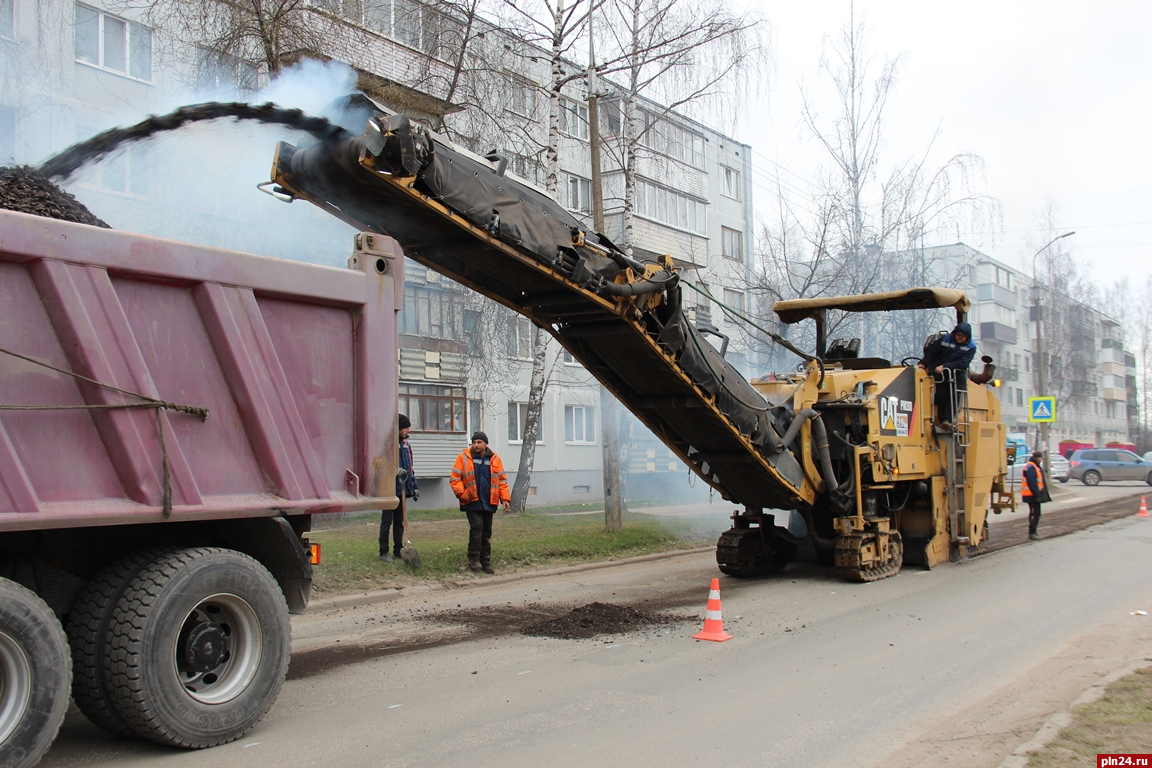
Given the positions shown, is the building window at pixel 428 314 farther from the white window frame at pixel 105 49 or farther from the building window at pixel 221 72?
the building window at pixel 221 72

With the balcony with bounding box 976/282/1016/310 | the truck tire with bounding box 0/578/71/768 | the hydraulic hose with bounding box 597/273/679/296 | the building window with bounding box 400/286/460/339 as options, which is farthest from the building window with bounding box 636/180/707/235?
the balcony with bounding box 976/282/1016/310

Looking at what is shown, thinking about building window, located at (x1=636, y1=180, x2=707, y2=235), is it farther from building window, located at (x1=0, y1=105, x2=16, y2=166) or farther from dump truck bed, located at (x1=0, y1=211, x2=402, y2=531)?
dump truck bed, located at (x1=0, y1=211, x2=402, y2=531)

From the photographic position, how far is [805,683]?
6.35m

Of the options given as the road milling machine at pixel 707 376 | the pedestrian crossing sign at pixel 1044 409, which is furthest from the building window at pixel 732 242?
the road milling machine at pixel 707 376

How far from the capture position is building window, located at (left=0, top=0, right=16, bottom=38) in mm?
11055

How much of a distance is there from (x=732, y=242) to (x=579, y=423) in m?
12.2

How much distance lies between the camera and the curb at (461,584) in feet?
31.2

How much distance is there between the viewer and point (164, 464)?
15.5 feet

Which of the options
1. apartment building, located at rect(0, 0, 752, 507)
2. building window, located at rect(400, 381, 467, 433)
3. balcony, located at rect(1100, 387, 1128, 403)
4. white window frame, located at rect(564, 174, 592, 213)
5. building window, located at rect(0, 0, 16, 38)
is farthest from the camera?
balcony, located at rect(1100, 387, 1128, 403)

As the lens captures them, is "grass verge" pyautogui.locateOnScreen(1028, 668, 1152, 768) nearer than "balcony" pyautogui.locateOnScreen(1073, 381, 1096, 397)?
Yes

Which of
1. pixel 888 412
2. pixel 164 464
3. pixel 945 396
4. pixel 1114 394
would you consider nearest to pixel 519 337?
pixel 945 396

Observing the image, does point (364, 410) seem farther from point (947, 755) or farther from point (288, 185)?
point (947, 755)

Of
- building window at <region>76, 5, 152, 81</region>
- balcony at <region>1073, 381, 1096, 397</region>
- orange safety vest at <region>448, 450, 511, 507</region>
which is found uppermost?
building window at <region>76, 5, 152, 81</region>

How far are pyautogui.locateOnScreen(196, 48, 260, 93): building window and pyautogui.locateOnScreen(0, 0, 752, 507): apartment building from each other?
2cm
